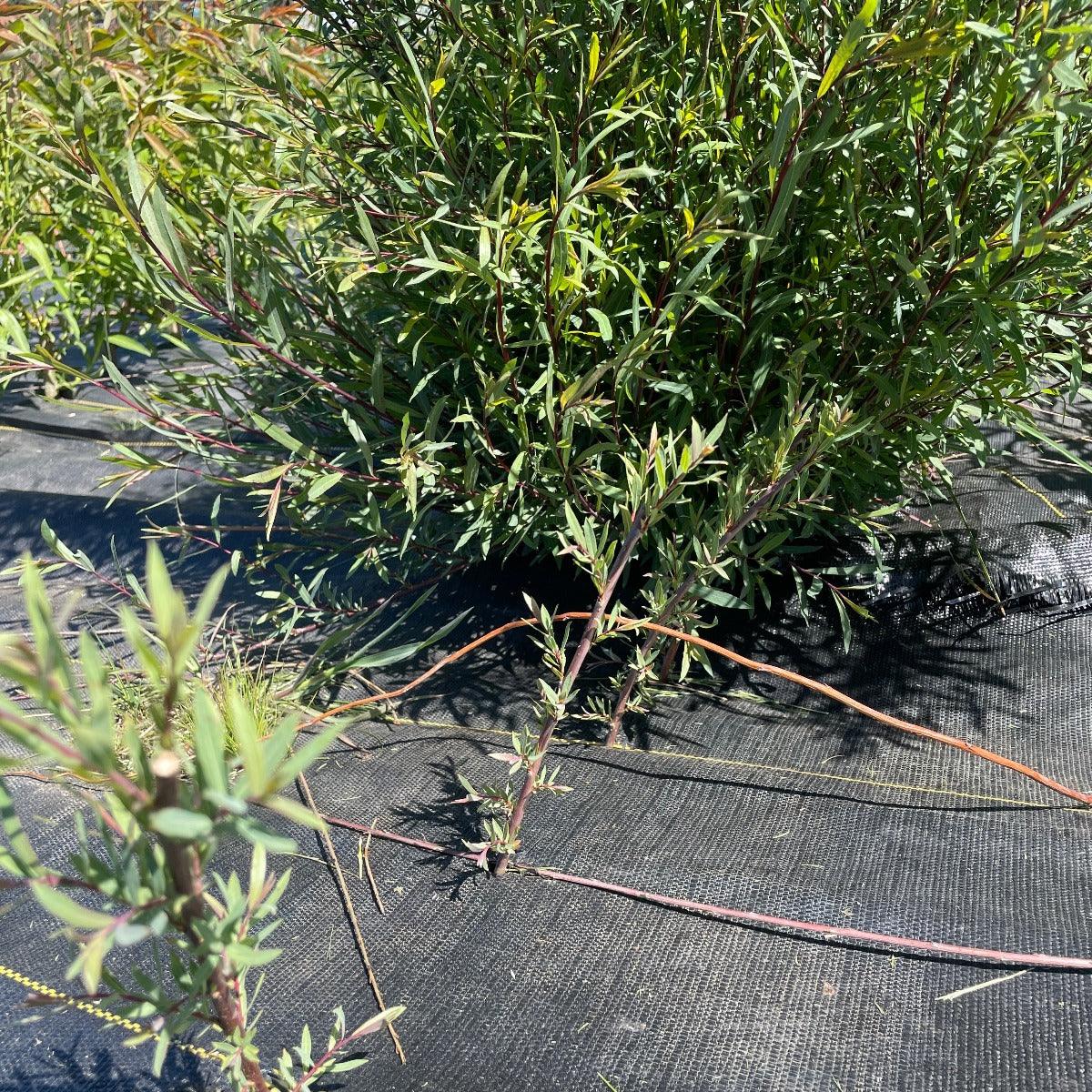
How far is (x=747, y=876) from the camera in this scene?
115 cm

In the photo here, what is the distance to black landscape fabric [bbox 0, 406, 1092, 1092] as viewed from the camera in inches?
37.0

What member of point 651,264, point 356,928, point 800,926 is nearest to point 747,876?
point 800,926

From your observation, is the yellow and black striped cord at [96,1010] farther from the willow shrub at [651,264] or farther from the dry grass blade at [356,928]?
the willow shrub at [651,264]

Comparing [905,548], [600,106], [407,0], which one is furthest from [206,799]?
[905,548]

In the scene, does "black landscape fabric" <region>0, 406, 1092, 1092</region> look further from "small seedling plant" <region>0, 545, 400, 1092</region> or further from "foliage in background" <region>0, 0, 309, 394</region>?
"foliage in background" <region>0, 0, 309, 394</region>

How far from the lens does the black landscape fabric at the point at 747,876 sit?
94cm

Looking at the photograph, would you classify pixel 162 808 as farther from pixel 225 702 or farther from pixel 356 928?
pixel 225 702

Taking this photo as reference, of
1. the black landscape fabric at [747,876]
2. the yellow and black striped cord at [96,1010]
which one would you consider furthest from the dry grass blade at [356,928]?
the yellow and black striped cord at [96,1010]

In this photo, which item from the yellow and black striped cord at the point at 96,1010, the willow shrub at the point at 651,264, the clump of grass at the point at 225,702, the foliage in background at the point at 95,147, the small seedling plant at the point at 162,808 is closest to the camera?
the small seedling plant at the point at 162,808

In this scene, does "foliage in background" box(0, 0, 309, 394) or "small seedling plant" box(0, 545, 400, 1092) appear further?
"foliage in background" box(0, 0, 309, 394)

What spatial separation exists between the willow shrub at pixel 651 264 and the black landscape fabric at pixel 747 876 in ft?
0.43

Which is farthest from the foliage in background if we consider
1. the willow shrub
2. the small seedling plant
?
the small seedling plant

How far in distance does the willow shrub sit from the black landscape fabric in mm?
130

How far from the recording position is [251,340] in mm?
1271
